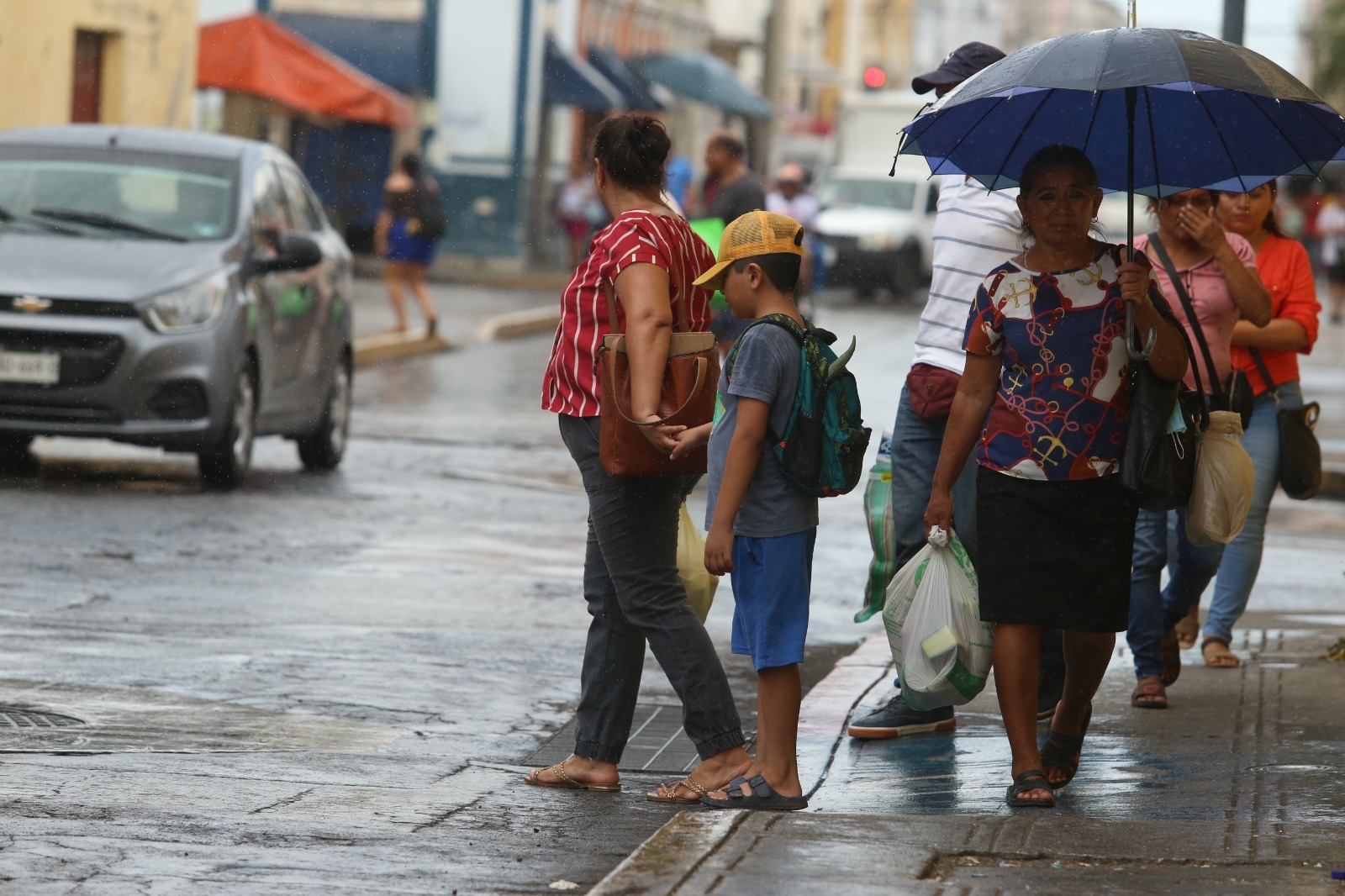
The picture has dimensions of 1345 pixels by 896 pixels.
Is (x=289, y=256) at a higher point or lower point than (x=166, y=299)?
higher

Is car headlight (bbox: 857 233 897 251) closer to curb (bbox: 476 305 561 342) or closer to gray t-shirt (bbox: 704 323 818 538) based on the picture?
curb (bbox: 476 305 561 342)

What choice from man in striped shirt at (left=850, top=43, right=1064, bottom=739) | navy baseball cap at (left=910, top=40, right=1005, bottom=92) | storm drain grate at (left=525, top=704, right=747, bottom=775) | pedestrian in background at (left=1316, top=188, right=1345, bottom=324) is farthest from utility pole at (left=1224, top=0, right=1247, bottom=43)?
pedestrian in background at (left=1316, top=188, right=1345, bottom=324)

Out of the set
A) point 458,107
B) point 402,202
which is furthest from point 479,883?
point 458,107

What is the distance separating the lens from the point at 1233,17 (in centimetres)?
1050

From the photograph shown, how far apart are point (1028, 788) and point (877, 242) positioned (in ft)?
97.8

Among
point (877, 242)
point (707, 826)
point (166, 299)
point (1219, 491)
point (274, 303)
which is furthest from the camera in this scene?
point (877, 242)

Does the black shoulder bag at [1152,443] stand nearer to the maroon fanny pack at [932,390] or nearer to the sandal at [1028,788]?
the sandal at [1028,788]

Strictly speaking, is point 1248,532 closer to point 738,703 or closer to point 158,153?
point 738,703

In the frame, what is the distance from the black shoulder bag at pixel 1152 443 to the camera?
5477 mm

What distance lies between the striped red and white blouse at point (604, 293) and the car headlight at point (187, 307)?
19.0 ft

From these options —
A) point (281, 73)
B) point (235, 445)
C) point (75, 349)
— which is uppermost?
point (281, 73)

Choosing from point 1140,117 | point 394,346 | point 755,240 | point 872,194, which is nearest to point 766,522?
point 755,240

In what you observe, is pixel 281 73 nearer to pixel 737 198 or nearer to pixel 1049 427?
pixel 737 198

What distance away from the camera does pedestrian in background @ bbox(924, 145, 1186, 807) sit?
5.51 meters
